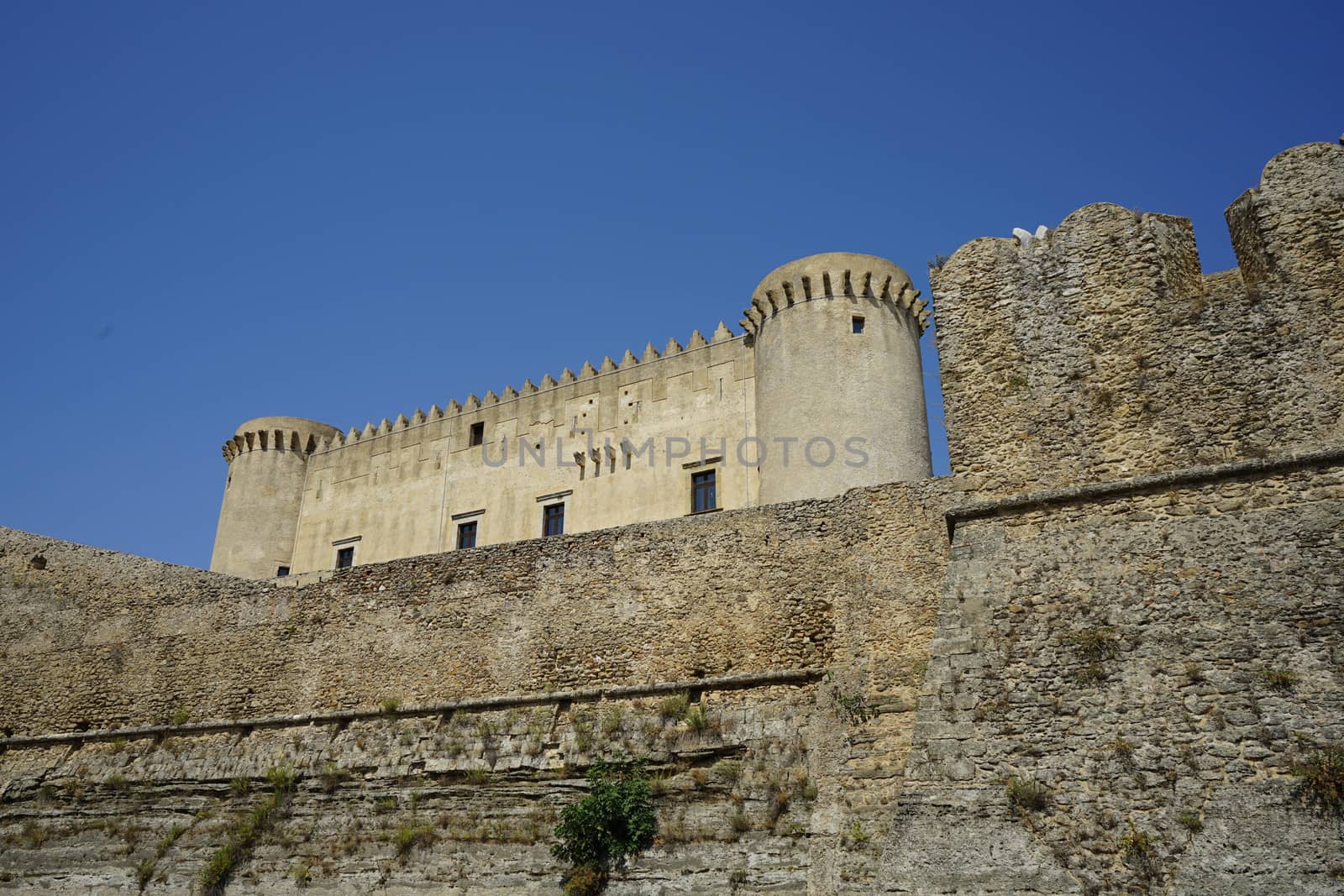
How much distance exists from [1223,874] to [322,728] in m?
13.0

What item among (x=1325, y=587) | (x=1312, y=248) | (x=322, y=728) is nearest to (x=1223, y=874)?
(x=1325, y=587)

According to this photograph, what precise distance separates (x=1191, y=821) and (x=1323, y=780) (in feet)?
3.18

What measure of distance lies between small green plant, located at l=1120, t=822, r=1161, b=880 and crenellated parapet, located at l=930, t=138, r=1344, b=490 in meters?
3.86

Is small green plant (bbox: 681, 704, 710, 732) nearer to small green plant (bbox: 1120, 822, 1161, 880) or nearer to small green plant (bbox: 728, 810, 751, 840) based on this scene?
small green plant (bbox: 728, 810, 751, 840)

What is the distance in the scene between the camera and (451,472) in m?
29.9

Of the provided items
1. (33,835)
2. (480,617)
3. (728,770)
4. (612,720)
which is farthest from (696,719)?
(33,835)

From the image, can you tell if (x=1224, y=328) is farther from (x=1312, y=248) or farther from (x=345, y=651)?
(x=345, y=651)

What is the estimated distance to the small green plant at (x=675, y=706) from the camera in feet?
47.6

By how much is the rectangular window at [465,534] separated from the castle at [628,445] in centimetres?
5

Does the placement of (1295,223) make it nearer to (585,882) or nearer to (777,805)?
(777,805)

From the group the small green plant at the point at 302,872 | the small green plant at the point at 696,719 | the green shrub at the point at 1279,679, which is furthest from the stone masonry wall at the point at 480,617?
the green shrub at the point at 1279,679

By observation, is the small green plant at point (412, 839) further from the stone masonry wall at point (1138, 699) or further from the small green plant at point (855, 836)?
the stone masonry wall at point (1138, 699)

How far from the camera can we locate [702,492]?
25.3 m

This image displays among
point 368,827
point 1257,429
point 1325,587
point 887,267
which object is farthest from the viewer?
point 887,267
